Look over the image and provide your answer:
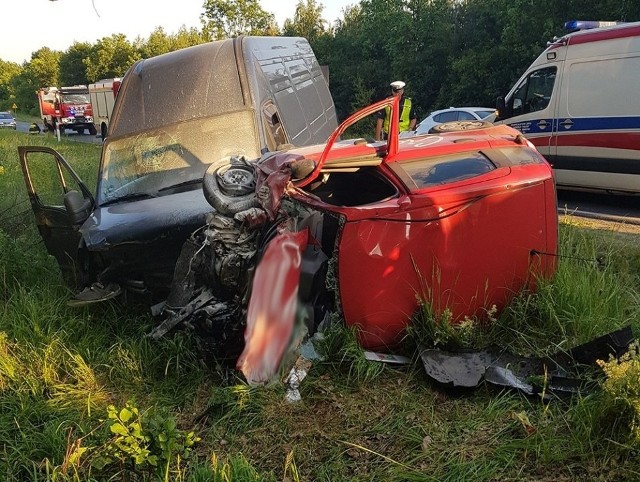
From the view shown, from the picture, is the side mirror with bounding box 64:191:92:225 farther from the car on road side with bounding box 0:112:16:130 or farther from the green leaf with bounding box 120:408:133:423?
the car on road side with bounding box 0:112:16:130

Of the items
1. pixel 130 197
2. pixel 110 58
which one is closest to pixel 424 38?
pixel 130 197

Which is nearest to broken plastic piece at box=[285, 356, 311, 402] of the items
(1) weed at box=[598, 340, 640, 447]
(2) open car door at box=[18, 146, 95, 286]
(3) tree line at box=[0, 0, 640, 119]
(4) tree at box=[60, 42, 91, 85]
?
(1) weed at box=[598, 340, 640, 447]

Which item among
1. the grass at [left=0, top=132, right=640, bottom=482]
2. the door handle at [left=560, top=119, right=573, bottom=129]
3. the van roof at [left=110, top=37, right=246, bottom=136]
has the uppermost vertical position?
the van roof at [left=110, top=37, right=246, bottom=136]

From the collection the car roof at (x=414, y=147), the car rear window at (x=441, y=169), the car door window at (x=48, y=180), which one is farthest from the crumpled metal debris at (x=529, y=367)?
the car door window at (x=48, y=180)

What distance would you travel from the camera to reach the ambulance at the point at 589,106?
698cm

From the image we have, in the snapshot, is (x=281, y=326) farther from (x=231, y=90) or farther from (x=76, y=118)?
(x=76, y=118)

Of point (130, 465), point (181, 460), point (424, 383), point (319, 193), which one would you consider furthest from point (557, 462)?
point (319, 193)

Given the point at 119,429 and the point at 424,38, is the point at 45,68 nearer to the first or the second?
the point at 424,38

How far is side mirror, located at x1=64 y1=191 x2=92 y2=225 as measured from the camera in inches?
174

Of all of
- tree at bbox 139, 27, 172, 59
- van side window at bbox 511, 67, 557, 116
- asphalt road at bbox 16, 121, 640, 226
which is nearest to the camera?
asphalt road at bbox 16, 121, 640, 226

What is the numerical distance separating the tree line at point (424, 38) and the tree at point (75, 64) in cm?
1117

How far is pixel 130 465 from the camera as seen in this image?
8.82 feet

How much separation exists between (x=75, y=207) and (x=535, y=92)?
22.0 ft

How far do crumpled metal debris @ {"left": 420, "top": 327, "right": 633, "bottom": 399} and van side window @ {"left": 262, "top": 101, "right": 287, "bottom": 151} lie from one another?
111 inches
